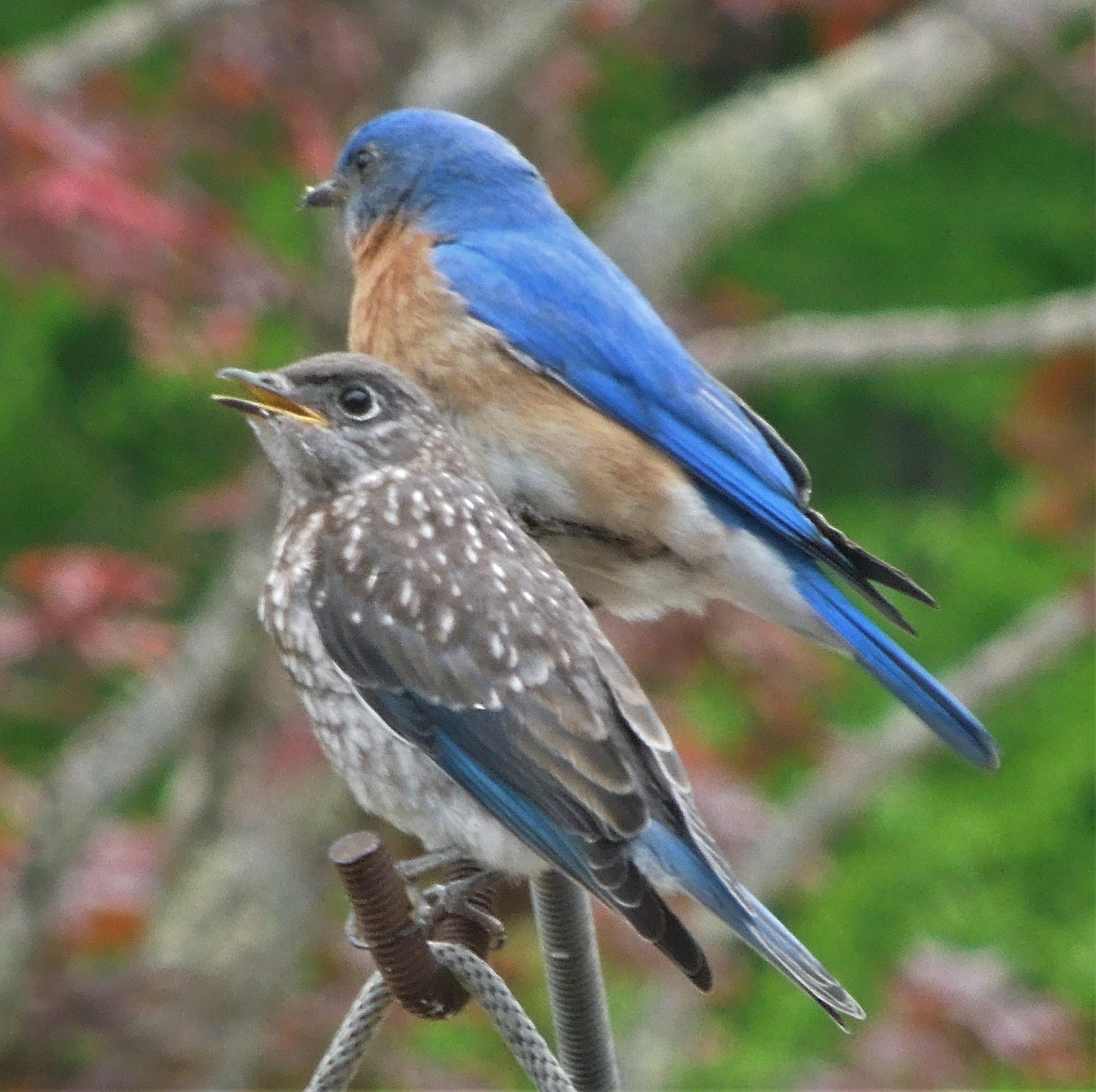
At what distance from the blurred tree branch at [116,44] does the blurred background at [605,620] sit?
0.01 metres

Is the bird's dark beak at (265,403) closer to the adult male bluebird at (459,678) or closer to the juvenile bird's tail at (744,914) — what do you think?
the adult male bluebird at (459,678)

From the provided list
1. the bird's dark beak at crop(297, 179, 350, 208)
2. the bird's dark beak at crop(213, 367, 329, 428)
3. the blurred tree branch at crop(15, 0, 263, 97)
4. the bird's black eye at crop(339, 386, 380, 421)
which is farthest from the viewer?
the blurred tree branch at crop(15, 0, 263, 97)

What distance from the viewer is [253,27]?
460 centimetres

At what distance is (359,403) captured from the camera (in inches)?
99.7

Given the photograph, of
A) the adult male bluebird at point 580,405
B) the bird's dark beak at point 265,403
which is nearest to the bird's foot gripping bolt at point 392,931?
the bird's dark beak at point 265,403

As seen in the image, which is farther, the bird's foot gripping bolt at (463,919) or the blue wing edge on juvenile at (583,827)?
the bird's foot gripping bolt at (463,919)

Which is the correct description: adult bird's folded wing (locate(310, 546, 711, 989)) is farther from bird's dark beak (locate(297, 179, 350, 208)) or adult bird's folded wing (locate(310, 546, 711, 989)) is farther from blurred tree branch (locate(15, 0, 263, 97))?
blurred tree branch (locate(15, 0, 263, 97))

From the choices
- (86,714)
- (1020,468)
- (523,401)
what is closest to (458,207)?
(523,401)

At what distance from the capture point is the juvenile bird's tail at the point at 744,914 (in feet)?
6.44

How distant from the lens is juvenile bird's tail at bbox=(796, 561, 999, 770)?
274 centimetres

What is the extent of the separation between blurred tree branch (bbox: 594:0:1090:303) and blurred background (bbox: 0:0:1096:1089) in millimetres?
14

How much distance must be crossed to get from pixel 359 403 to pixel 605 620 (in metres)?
1.98

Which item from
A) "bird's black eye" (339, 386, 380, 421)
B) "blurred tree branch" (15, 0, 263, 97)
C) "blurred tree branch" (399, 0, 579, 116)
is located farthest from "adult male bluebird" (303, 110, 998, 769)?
"blurred tree branch" (399, 0, 579, 116)

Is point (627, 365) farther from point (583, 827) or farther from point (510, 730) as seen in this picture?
point (583, 827)
